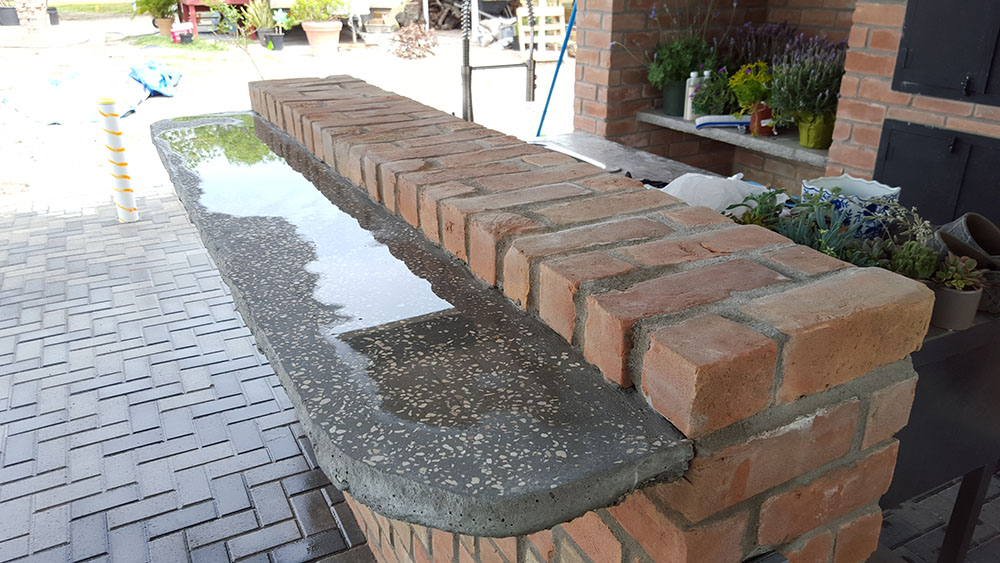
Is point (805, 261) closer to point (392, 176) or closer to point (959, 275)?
point (959, 275)

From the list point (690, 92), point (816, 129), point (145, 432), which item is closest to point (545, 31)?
point (690, 92)

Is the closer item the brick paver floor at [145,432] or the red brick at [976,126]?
the brick paver floor at [145,432]

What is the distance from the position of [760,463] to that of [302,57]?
14.8m

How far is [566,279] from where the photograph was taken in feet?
3.30

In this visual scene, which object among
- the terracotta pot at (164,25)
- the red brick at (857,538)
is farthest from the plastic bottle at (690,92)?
the terracotta pot at (164,25)

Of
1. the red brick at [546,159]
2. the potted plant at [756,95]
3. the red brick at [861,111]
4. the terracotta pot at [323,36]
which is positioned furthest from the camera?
the terracotta pot at [323,36]

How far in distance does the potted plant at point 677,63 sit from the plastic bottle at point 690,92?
6 centimetres

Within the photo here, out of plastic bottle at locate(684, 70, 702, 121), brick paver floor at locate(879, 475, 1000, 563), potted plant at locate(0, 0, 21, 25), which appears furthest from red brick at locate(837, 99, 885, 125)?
potted plant at locate(0, 0, 21, 25)

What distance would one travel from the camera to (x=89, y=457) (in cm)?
284

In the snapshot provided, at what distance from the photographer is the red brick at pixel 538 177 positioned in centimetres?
141

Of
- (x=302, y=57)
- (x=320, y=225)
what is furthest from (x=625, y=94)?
(x=302, y=57)

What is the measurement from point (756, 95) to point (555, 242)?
3374mm

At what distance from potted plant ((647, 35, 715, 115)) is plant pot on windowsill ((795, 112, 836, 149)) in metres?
0.74

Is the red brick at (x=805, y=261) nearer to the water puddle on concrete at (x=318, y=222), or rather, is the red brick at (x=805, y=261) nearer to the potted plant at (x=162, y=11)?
the water puddle on concrete at (x=318, y=222)
